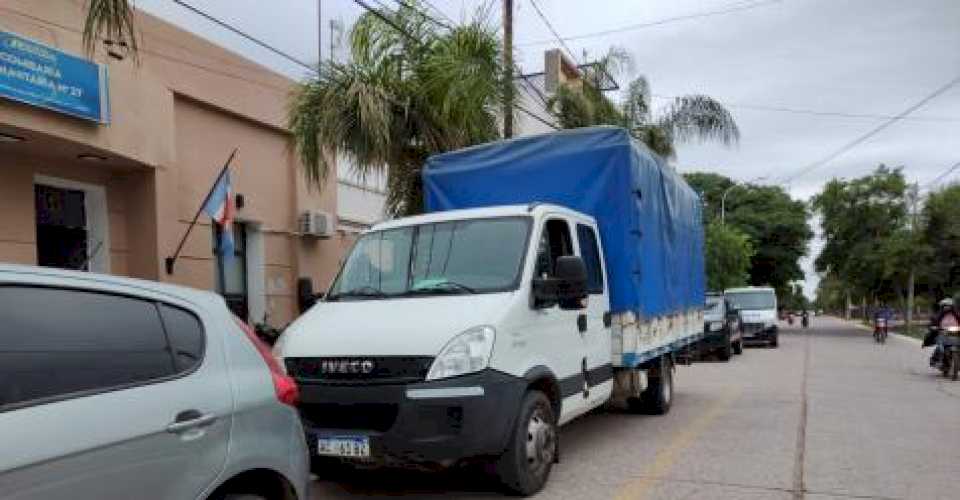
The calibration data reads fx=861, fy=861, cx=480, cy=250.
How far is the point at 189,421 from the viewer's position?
3400mm

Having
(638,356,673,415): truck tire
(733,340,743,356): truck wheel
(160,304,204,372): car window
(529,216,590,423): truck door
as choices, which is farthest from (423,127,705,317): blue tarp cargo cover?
(733,340,743,356): truck wheel

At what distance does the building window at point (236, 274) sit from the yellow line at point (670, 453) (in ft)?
25.7

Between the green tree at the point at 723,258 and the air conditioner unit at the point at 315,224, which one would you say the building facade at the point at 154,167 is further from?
the green tree at the point at 723,258

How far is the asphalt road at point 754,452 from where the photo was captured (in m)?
6.52

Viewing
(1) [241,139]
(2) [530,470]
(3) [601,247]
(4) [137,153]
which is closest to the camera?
(2) [530,470]

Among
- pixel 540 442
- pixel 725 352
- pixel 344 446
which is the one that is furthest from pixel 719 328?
pixel 344 446

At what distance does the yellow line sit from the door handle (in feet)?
11.9

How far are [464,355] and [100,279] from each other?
2.72 meters

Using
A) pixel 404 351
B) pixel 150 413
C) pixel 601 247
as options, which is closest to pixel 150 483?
pixel 150 413

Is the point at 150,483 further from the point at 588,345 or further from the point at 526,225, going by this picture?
the point at 588,345

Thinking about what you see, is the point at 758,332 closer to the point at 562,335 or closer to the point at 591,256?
the point at 591,256

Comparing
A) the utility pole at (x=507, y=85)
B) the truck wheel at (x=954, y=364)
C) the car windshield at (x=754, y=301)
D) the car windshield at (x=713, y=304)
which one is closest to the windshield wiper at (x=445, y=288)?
the utility pole at (x=507, y=85)

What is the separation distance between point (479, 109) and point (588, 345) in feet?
19.0

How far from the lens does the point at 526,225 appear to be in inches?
269
